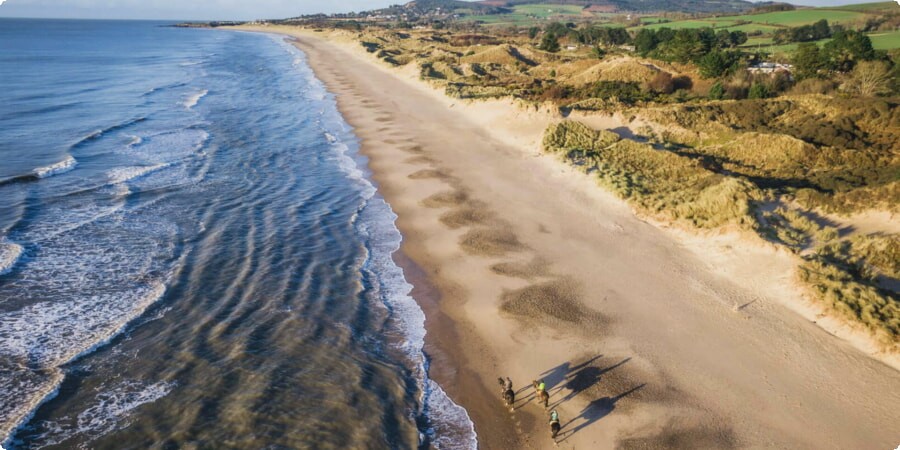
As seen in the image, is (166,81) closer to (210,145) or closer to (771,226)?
(210,145)

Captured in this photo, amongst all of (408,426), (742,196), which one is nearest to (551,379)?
(408,426)

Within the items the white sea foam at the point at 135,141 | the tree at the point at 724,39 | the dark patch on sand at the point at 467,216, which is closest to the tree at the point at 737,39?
the tree at the point at 724,39

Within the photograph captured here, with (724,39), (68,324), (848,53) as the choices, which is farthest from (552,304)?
(724,39)

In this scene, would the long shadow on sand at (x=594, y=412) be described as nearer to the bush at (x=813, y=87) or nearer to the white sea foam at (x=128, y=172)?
the white sea foam at (x=128, y=172)

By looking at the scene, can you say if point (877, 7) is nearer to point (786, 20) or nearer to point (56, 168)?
point (786, 20)

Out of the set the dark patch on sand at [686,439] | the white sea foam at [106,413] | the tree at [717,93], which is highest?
the tree at [717,93]
